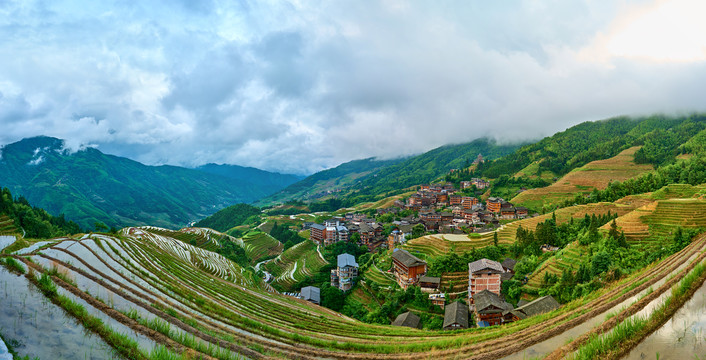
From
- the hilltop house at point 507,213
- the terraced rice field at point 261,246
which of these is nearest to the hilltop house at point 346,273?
the terraced rice field at point 261,246

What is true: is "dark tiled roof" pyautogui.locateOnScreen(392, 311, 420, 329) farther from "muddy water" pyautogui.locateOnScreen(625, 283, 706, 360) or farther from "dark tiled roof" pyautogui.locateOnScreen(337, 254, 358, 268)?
"muddy water" pyautogui.locateOnScreen(625, 283, 706, 360)

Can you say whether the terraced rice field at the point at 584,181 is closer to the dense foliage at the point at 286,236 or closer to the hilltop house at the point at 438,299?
the hilltop house at the point at 438,299

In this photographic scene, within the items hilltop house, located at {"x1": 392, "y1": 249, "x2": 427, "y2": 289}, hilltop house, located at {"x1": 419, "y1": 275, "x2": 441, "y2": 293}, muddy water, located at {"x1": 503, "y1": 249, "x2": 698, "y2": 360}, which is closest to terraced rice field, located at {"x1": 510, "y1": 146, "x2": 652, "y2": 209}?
hilltop house, located at {"x1": 392, "y1": 249, "x2": 427, "y2": 289}

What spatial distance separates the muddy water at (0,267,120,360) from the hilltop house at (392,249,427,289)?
3430cm

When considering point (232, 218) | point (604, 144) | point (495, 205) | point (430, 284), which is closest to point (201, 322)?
point (430, 284)

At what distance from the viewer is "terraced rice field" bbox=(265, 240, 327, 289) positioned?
2082 inches

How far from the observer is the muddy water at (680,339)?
5027 millimetres

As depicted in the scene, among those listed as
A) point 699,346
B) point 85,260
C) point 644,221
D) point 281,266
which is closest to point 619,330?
point 699,346

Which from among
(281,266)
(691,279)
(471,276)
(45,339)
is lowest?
(281,266)

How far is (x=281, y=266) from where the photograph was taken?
210 feet

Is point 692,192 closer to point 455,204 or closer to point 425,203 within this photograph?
point 455,204

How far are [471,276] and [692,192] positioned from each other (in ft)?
92.3

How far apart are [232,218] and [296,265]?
292 feet

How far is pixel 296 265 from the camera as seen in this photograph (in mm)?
61219
